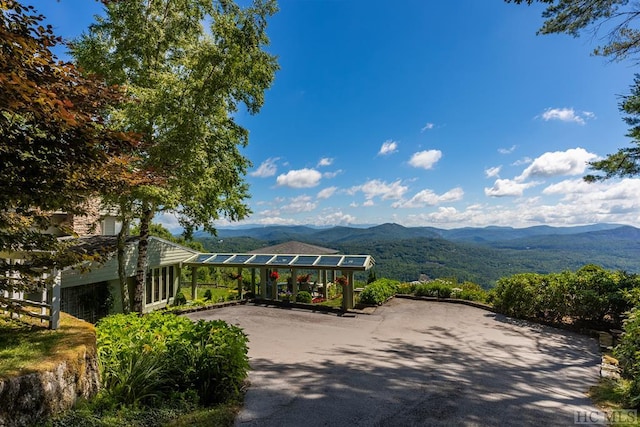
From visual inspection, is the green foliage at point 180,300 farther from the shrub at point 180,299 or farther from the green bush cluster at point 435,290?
the green bush cluster at point 435,290

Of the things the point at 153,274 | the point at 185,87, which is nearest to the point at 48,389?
the point at 185,87

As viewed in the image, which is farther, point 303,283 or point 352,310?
point 303,283

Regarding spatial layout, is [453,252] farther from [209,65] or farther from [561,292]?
[209,65]

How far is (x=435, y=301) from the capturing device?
15086mm

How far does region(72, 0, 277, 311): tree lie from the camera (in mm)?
9000

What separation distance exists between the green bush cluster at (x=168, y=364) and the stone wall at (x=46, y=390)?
1.12ft

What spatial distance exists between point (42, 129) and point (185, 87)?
7078 millimetres

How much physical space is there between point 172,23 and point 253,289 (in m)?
11.6

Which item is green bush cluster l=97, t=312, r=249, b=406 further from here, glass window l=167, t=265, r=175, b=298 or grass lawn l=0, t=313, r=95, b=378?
glass window l=167, t=265, r=175, b=298

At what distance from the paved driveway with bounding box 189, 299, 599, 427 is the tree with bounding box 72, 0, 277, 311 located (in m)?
4.79

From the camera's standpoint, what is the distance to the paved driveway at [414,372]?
4211mm

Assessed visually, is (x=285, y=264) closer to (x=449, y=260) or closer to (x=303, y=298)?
(x=303, y=298)

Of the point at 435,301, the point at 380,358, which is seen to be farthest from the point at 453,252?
the point at 380,358

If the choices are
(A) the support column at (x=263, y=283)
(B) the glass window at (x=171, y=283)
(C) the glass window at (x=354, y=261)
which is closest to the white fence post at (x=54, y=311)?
(C) the glass window at (x=354, y=261)
